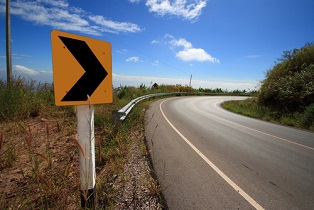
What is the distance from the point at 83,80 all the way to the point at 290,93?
16.7 metres

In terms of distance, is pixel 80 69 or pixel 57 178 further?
pixel 57 178

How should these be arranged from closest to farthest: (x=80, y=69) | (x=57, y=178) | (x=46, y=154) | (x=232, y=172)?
(x=80, y=69) < (x=57, y=178) < (x=46, y=154) < (x=232, y=172)

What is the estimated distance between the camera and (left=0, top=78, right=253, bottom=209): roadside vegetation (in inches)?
95.5

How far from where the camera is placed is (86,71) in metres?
1.86

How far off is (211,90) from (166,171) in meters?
44.6

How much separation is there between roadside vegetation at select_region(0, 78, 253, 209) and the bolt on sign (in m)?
0.46

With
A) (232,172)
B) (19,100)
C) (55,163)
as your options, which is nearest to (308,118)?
(232,172)

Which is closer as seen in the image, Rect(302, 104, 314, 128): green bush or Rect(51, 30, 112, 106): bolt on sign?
Rect(51, 30, 112, 106): bolt on sign

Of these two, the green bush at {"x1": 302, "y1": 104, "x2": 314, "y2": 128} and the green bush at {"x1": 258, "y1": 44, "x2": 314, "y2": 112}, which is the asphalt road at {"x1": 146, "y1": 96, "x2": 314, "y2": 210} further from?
the green bush at {"x1": 258, "y1": 44, "x2": 314, "y2": 112}

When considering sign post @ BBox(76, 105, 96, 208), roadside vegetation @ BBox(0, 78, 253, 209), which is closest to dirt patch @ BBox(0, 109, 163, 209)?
roadside vegetation @ BBox(0, 78, 253, 209)

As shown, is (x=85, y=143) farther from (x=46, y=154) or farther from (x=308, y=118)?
(x=308, y=118)

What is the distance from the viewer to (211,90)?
4600cm

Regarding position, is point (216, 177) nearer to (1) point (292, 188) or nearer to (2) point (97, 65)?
(1) point (292, 188)

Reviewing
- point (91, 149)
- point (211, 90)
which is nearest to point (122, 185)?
point (91, 149)
